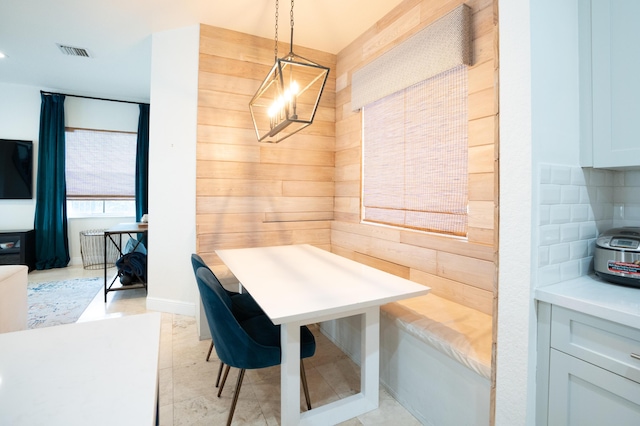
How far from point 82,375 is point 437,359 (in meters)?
1.51

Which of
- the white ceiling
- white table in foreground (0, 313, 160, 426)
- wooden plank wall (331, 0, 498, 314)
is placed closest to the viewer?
white table in foreground (0, 313, 160, 426)

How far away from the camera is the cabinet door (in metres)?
0.94

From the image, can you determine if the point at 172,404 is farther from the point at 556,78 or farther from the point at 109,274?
the point at 109,274

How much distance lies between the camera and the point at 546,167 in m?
1.13

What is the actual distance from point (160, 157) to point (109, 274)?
266 cm

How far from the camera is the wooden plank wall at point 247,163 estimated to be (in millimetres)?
2963

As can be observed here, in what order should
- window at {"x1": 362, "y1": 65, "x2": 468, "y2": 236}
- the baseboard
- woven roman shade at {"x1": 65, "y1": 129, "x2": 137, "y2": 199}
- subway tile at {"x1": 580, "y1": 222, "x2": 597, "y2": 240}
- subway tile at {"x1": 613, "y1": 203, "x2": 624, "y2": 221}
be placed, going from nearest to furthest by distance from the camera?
subway tile at {"x1": 580, "y1": 222, "x2": 597, "y2": 240} → subway tile at {"x1": 613, "y1": 203, "x2": 624, "y2": 221} → window at {"x1": 362, "y1": 65, "x2": 468, "y2": 236} → the baseboard → woven roman shade at {"x1": 65, "y1": 129, "x2": 137, "y2": 199}

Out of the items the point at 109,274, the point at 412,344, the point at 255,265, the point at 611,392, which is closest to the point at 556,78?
the point at 611,392

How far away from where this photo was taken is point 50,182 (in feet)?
15.5

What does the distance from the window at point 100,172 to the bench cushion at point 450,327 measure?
5.09 meters

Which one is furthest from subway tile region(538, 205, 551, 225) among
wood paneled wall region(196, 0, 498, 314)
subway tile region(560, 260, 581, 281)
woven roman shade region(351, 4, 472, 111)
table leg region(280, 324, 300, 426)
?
woven roman shade region(351, 4, 472, 111)

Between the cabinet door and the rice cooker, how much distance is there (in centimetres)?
38

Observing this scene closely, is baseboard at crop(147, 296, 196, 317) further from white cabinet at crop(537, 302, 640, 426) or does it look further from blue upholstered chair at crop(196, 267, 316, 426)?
white cabinet at crop(537, 302, 640, 426)

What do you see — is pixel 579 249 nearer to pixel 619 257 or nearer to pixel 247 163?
pixel 619 257
